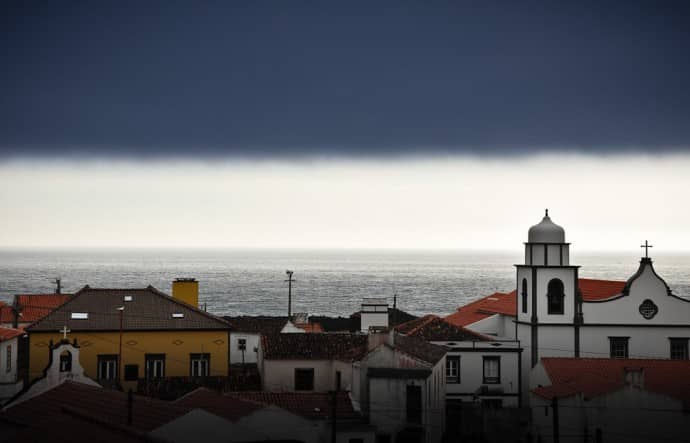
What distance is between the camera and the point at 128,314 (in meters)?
55.9

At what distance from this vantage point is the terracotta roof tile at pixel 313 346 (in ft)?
164

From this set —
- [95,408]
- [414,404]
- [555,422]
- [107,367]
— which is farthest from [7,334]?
[555,422]

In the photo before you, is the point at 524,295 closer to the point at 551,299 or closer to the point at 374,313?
the point at 551,299

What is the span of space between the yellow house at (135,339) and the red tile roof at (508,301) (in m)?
17.8

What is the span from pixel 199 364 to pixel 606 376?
21680 millimetres

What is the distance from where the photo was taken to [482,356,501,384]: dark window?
53.3m

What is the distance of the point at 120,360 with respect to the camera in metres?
53.9

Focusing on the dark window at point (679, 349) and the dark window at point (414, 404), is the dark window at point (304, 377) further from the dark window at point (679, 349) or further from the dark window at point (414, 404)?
the dark window at point (679, 349)

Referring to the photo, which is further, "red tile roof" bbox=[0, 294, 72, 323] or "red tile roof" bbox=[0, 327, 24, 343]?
"red tile roof" bbox=[0, 294, 72, 323]

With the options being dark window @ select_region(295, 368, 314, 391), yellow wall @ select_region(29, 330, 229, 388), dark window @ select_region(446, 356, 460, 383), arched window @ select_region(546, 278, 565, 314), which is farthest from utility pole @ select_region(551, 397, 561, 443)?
yellow wall @ select_region(29, 330, 229, 388)

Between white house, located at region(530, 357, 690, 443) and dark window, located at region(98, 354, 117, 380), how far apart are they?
2230 cm

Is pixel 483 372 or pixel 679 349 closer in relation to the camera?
pixel 483 372

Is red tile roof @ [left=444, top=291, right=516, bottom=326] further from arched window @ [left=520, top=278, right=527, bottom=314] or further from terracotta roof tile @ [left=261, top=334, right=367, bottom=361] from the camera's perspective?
terracotta roof tile @ [left=261, top=334, right=367, bottom=361]

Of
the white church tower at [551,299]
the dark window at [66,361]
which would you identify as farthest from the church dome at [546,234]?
the dark window at [66,361]
